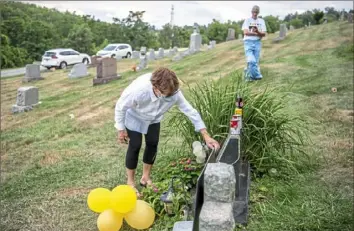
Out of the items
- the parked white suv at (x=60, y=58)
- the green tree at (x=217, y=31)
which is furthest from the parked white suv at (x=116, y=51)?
the green tree at (x=217, y=31)

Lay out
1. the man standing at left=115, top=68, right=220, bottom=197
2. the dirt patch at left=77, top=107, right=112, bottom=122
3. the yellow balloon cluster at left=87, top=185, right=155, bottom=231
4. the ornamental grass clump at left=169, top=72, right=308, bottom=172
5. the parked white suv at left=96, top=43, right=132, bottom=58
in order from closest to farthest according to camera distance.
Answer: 1. the yellow balloon cluster at left=87, top=185, right=155, bottom=231
2. the man standing at left=115, top=68, right=220, bottom=197
3. the ornamental grass clump at left=169, top=72, right=308, bottom=172
4. the dirt patch at left=77, top=107, right=112, bottom=122
5. the parked white suv at left=96, top=43, right=132, bottom=58

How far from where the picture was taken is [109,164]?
17.2ft

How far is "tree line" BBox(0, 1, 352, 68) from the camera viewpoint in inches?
1205

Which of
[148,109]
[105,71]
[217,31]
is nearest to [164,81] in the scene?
[148,109]

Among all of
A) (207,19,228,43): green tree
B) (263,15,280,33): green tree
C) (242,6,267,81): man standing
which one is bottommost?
(242,6,267,81): man standing

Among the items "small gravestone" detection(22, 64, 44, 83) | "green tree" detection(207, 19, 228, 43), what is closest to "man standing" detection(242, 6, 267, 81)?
"small gravestone" detection(22, 64, 44, 83)

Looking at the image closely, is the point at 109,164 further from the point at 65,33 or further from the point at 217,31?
the point at 217,31

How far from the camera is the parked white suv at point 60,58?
24.1 meters

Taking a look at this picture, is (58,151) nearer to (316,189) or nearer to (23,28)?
(316,189)

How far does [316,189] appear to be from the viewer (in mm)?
3914

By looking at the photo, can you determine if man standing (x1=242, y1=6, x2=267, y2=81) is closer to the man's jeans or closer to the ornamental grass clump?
the man's jeans

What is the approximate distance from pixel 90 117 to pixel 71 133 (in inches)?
47.9

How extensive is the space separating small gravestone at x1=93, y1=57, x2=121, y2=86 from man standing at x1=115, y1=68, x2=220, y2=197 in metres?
10.4

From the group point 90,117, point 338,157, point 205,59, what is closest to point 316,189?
point 338,157
